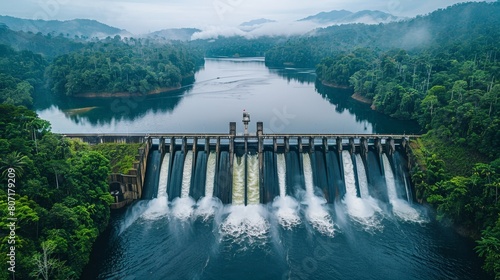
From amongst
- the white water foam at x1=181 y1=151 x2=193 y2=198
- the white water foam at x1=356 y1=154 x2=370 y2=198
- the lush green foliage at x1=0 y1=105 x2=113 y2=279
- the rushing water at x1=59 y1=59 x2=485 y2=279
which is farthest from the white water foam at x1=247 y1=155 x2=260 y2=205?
the lush green foliage at x1=0 y1=105 x2=113 y2=279

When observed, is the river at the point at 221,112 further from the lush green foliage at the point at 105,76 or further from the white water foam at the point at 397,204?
the white water foam at the point at 397,204

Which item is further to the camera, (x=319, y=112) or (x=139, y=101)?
(x=139, y=101)

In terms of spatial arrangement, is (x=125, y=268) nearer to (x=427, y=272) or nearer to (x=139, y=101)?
(x=427, y=272)

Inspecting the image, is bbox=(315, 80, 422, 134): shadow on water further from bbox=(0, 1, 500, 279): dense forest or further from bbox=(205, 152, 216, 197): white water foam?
Answer: bbox=(205, 152, 216, 197): white water foam

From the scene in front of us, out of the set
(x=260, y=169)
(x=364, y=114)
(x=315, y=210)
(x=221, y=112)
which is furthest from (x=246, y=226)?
(x=364, y=114)

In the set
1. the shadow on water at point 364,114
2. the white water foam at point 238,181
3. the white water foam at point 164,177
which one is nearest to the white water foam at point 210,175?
the white water foam at point 238,181

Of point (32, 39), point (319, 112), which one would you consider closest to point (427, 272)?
point (319, 112)

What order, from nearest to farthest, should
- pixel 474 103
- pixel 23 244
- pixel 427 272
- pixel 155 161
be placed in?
pixel 23 244, pixel 427 272, pixel 155 161, pixel 474 103

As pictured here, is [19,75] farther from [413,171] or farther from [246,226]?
[413,171]
